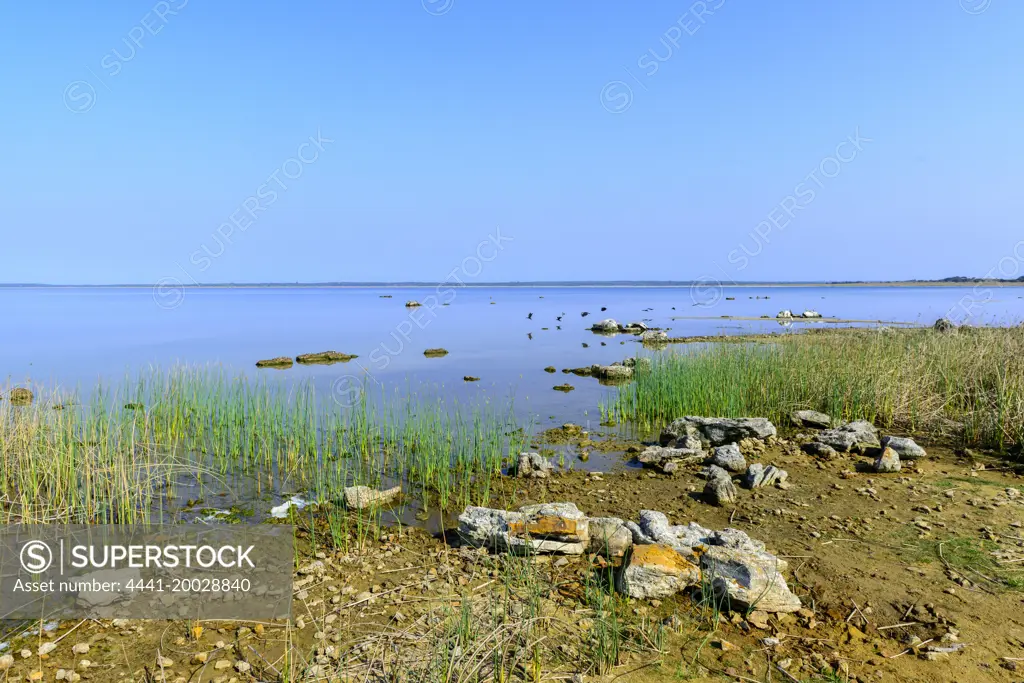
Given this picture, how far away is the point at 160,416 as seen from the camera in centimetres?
1106

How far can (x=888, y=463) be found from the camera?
8570 millimetres

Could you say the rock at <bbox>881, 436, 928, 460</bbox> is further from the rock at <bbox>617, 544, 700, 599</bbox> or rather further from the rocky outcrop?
the rock at <bbox>617, 544, 700, 599</bbox>

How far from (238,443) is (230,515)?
→ 2.89 m

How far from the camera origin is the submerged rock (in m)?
8.56

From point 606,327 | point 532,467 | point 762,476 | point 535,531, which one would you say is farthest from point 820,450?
point 606,327

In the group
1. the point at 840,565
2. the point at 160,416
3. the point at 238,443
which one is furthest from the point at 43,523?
the point at 840,565

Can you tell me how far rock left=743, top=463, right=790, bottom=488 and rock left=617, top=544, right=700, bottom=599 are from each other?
345 centimetres

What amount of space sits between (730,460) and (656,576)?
4.52m

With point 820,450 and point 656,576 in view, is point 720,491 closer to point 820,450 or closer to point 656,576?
point 656,576

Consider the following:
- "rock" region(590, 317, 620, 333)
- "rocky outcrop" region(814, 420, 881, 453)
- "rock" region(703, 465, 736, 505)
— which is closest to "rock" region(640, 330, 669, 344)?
"rock" region(590, 317, 620, 333)

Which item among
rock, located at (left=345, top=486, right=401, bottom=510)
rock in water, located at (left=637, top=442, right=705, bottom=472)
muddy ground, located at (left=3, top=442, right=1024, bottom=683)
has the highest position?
rock, located at (left=345, top=486, right=401, bottom=510)

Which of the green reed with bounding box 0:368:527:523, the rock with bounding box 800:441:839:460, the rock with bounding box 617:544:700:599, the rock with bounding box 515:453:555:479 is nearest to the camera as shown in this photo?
Result: the rock with bounding box 617:544:700:599

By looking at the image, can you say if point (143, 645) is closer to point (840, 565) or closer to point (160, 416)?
point (840, 565)

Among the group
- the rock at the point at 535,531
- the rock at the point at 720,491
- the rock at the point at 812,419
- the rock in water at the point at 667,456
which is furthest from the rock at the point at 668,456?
the rock at the point at 535,531
